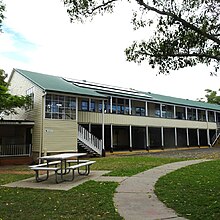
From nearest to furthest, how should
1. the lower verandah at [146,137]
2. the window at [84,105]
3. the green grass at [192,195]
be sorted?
the green grass at [192,195] → the window at [84,105] → the lower verandah at [146,137]

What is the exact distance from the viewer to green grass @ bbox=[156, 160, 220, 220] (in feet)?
17.0

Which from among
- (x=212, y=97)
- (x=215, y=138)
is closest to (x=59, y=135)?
(x=215, y=138)

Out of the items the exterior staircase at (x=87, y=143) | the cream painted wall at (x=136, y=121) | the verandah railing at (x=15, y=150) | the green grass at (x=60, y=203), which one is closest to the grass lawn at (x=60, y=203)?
the green grass at (x=60, y=203)

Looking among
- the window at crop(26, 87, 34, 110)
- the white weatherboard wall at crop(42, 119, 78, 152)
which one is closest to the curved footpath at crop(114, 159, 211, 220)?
the white weatherboard wall at crop(42, 119, 78, 152)

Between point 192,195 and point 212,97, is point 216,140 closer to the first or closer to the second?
point 212,97

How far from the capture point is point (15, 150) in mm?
18516

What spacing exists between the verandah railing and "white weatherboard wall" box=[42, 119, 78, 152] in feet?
4.60

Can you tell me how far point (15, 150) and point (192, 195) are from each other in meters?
14.5

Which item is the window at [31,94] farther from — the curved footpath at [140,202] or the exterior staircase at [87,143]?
the curved footpath at [140,202]

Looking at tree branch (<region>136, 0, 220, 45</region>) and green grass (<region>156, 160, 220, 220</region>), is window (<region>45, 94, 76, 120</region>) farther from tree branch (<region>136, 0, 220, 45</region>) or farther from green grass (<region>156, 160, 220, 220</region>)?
tree branch (<region>136, 0, 220, 45</region>)

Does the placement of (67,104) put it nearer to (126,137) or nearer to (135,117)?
(135,117)

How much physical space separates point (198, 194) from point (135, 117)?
20.6 m

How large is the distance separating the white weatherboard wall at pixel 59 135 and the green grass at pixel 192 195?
11055mm

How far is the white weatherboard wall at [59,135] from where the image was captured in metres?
18.7
